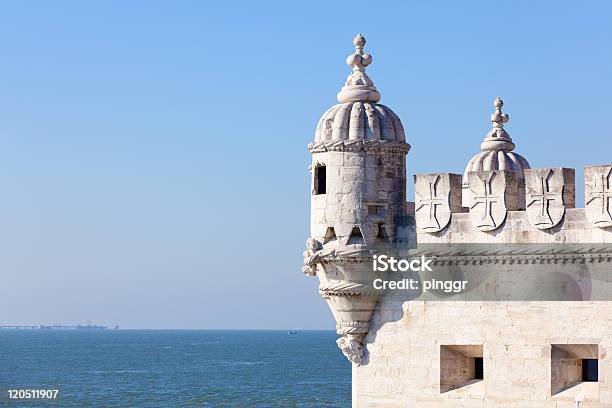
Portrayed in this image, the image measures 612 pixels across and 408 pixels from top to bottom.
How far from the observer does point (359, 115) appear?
94.3 feet

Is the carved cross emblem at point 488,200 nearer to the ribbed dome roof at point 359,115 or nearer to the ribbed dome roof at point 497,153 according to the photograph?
the ribbed dome roof at point 359,115

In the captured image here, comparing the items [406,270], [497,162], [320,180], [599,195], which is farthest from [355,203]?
[497,162]

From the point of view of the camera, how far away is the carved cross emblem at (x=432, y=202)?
2789 cm

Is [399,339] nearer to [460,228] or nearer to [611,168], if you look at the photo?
[460,228]

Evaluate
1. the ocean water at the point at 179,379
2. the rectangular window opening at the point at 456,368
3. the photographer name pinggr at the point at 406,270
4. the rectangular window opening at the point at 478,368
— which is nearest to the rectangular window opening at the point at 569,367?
the rectangular window opening at the point at 456,368

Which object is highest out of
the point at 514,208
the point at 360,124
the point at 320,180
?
the point at 360,124

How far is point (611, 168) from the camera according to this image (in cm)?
2575

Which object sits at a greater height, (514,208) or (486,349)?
(514,208)

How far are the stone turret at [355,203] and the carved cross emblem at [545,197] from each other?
325 cm

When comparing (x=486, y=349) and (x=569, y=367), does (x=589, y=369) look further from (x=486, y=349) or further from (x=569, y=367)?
(x=486, y=349)

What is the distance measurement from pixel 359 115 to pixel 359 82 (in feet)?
3.26

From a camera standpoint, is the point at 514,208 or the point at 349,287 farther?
the point at 349,287

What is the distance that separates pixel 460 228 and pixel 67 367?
11844 centimetres

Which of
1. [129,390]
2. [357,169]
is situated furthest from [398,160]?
[129,390]
